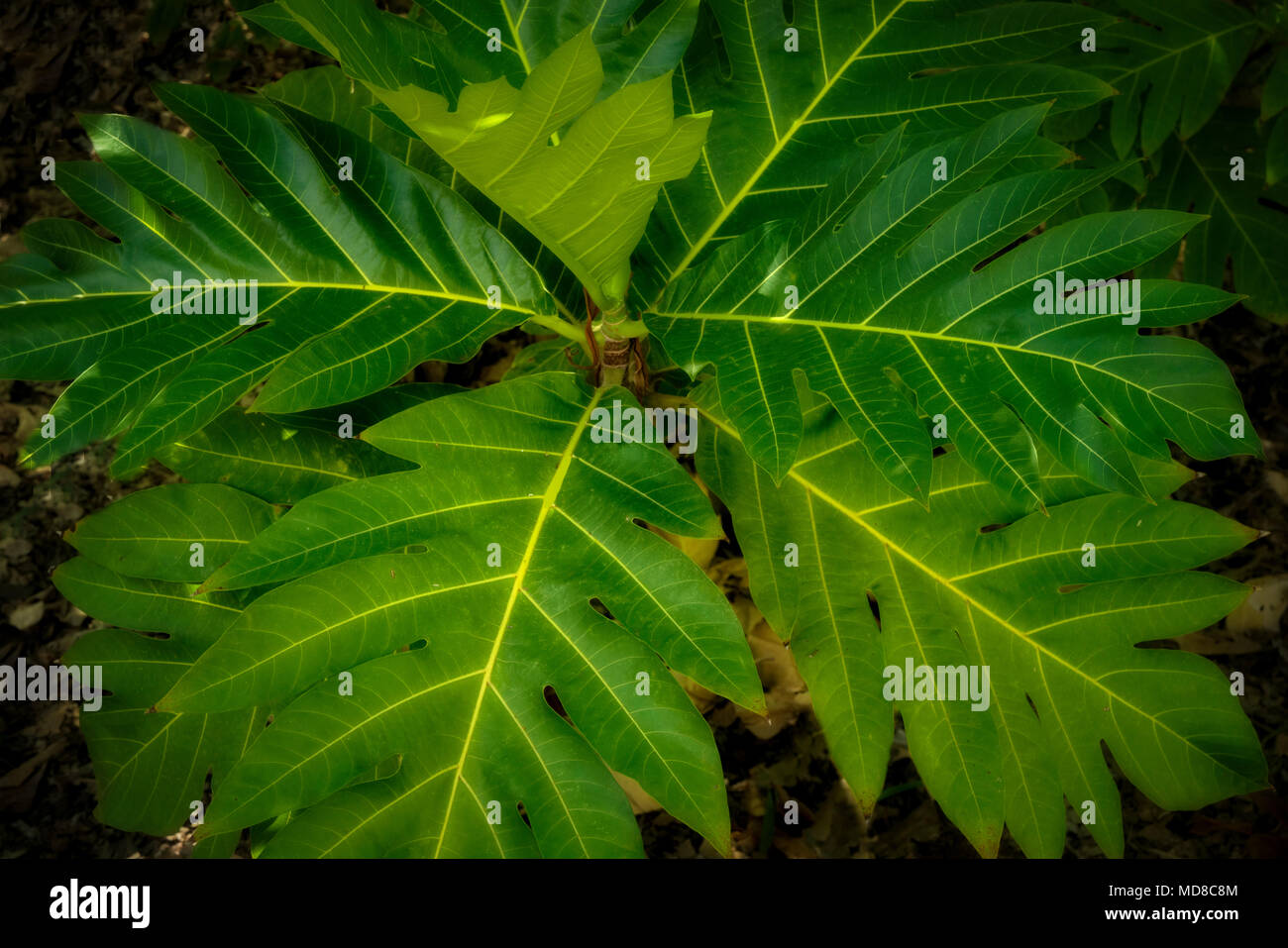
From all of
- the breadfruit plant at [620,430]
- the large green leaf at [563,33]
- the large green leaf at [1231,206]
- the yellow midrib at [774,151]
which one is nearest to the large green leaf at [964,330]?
the breadfruit plant at [620,430]

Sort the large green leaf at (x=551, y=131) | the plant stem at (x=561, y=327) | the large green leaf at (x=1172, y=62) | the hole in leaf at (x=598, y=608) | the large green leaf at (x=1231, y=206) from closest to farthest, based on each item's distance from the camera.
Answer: the large green leaf at (x=551, y=131)
the hole in leaf at (x=598, y=608)
the plant stem at (x=561, y=327)
the large green leaf at (x=1172, y=62)
the large green leaf at (x=1231, y=206)

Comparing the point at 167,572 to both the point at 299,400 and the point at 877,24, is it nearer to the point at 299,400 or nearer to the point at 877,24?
the point at 299,400

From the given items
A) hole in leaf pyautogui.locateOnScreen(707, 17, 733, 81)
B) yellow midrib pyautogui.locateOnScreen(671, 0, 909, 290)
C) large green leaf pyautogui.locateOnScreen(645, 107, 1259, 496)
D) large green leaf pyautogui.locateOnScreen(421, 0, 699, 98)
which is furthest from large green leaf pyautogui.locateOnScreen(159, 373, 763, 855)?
hole in leaf pyautogui.locateOnScreen(707, 17, 733, 81)

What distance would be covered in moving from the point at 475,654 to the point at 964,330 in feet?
2.52

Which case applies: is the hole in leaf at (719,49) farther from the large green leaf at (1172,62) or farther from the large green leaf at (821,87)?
the large green leaf at (1172,62)

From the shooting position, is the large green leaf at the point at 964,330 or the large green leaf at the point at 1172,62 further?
the large green leaf at the point at 1172,62

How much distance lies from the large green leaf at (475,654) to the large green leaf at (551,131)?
1.03 ft

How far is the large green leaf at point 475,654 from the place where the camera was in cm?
111

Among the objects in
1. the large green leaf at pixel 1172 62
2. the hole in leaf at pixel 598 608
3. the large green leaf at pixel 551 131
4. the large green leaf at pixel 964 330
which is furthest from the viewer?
the large green leaf at pixel 1172 62

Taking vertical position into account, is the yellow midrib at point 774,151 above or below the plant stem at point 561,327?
above

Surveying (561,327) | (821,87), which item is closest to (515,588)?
(561,327)
